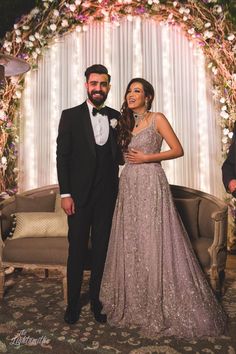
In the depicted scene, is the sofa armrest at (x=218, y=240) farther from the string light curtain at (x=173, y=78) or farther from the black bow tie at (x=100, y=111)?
the string light curtain at (x=173, y=78)

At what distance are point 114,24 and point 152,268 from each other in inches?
128

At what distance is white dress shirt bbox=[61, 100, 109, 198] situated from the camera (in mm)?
2354

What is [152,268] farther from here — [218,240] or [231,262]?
[231,262]

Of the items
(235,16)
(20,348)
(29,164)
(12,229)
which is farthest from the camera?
(29,164)

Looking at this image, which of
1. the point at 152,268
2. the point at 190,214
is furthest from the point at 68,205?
the point at 190,214

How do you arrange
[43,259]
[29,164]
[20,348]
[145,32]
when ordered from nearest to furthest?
[20,348]
[43,259]
[145,32]
[29,164]

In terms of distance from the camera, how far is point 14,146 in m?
4.52

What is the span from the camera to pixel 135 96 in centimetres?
234

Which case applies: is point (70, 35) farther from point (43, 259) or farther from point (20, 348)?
point (20, 348)

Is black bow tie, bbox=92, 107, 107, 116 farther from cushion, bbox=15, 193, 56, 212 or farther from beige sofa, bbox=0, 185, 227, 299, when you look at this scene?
cushion, bbox=15, 193, 56, 212

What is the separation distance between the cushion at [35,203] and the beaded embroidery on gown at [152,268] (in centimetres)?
133

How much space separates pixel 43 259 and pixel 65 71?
2644mm

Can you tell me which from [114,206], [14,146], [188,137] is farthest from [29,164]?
[114,206]

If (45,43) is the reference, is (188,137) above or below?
below
